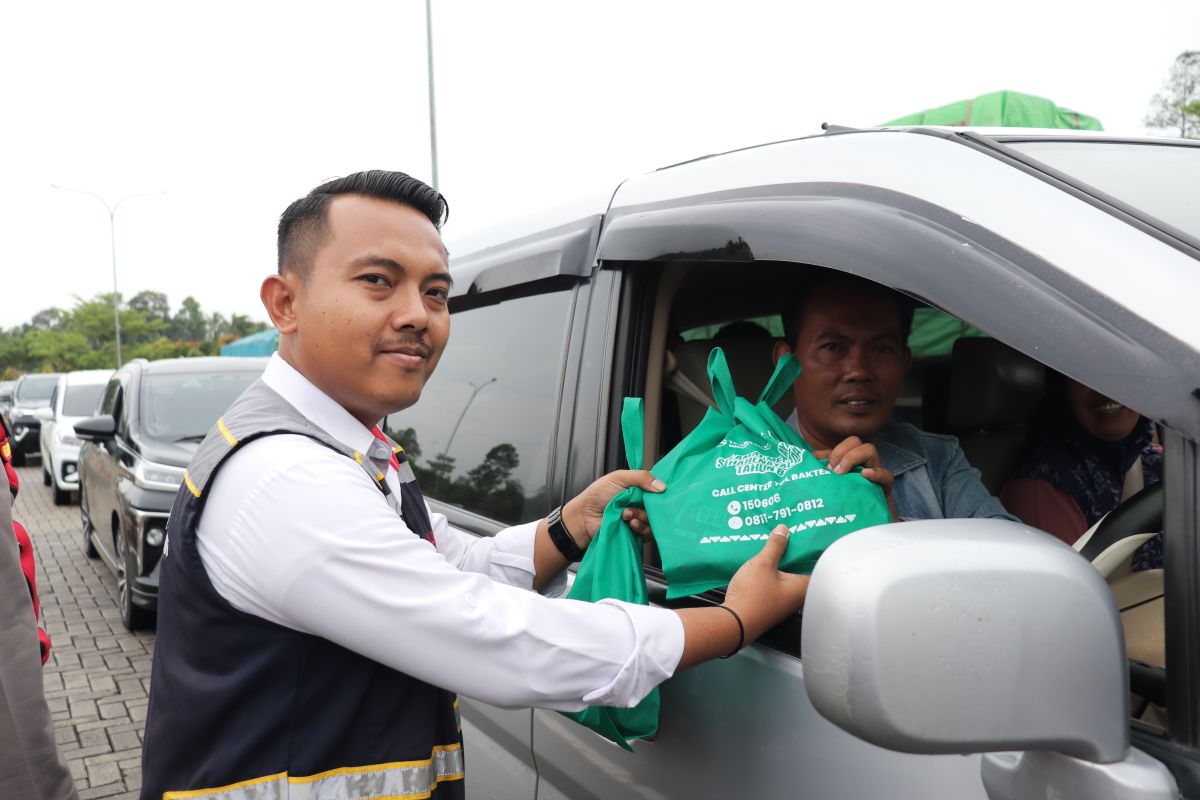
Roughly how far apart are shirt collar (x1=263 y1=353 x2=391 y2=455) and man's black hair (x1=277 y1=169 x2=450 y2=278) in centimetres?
17

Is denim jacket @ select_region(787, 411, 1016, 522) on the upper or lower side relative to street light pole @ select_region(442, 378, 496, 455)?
lower

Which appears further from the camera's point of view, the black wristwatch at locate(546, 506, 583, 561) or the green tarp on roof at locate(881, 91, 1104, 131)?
the green tarp on roof at locate(881, 91, 1104, 131)

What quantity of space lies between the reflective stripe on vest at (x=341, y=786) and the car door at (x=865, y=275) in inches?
16.0

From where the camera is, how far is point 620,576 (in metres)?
1.54

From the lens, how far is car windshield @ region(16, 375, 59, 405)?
1953 cm

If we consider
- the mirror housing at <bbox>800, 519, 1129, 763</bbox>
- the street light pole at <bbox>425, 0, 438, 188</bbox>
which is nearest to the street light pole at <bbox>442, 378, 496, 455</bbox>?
the mirror housing at <bbox>800, 519, 1129, 763</bbox>

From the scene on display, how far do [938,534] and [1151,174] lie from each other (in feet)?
2.93

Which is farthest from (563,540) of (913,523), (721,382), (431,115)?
(431,115)

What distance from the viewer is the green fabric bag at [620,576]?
4.79ft

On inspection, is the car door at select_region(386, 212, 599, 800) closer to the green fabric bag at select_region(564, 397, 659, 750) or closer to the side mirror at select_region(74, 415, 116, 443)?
the green fabric bag at select_region(564, 397, 659, 750)

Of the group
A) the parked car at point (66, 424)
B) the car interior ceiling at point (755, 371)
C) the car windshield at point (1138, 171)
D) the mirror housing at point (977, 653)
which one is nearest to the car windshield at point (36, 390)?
the parked car at point (66, 424)

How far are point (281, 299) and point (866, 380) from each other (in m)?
1.18

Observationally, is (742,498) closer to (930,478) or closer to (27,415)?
(930,478)

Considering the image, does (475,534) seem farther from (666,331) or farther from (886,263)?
(886,263)
